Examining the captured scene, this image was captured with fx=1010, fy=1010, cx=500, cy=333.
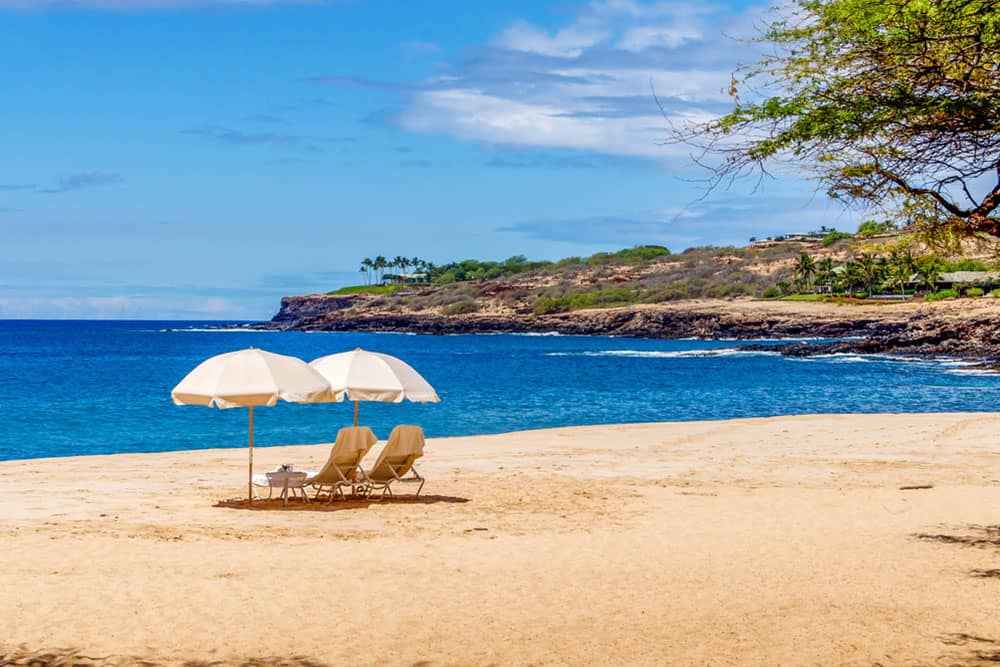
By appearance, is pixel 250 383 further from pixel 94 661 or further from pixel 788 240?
pixel 788 240

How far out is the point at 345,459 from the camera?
44.0 ft

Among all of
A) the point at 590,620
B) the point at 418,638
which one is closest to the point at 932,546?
the point at 590,620

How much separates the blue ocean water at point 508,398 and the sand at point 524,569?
13.2 m

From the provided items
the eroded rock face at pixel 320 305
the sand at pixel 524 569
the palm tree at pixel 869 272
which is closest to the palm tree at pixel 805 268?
the palm tree at pixel 869 272

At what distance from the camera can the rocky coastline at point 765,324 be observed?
215 feet

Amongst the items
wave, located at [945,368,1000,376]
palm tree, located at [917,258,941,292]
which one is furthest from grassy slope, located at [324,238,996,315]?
wave, located at [945,368,1000,376]

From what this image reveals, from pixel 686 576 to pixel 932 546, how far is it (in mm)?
3046

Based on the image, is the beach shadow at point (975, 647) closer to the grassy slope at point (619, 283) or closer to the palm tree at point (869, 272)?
the palm tree at point (869, 272)

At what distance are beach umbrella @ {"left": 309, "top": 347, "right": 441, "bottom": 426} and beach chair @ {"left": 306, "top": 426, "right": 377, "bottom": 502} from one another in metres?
0.58

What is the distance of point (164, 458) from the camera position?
2058 centimetres

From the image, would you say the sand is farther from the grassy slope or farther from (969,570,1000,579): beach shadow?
the grassy slope

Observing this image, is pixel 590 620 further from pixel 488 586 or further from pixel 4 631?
pixel 4 631

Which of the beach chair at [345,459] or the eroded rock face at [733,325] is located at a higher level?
the eroded rock face at [733,325]

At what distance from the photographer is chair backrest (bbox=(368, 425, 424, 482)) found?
1371 centimetres
